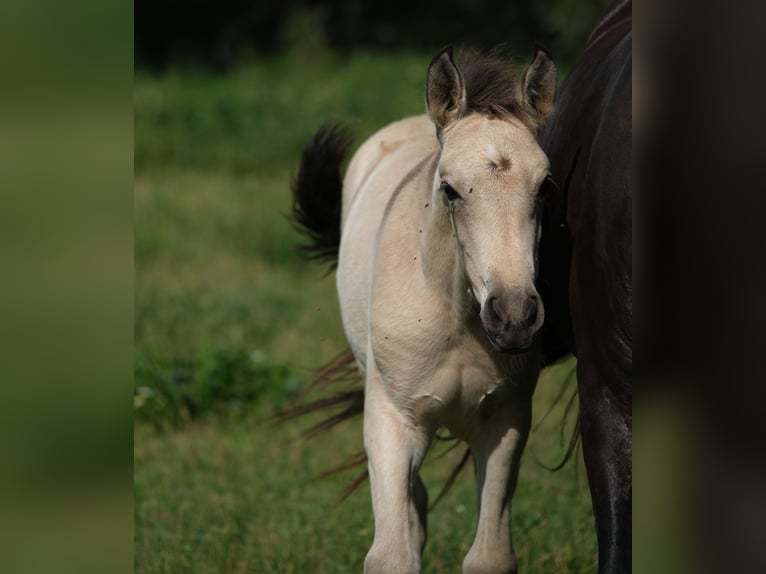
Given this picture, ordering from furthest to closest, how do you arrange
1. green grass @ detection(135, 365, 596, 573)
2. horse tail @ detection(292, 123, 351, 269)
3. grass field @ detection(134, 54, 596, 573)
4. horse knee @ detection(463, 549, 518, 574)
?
Result: horse tail @ detection(292, 123, 351, 269)
grass field @ detection(134, 54, 596, 573)
green grass @ detection(135, 365, 596, 573)
horse knee @ detection(463, 549, 518, 574)

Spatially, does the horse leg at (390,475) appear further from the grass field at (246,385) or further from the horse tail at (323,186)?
the horse tail at (323,186)

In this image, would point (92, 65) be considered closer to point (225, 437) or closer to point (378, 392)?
point (378, 392)

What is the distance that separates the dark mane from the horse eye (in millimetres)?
250

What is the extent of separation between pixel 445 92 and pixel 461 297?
545mm

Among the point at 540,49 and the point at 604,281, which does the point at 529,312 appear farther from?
the point at 540,49

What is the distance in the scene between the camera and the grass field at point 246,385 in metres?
4.82

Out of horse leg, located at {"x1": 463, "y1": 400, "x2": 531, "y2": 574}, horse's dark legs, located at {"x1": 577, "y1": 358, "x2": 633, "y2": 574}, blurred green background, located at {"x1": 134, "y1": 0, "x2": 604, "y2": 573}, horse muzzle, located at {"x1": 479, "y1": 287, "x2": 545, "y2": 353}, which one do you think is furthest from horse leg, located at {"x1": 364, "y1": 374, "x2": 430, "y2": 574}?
blurred green background, located at {"x1": 134, "y1": 0, "x2": 604, "y2": 573}

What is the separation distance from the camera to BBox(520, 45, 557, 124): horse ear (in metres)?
3.18

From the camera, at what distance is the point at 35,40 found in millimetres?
1172

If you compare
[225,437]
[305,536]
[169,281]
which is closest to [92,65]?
[305,536]

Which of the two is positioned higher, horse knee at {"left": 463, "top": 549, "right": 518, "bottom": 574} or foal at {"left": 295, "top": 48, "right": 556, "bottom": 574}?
foal at {"left": 295, "top": 48, "right": 556, "bottom": 574}

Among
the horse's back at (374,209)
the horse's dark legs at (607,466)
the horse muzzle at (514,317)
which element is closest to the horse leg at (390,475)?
the horse's back at (374,209)

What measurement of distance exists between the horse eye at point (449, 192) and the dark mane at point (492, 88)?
0.25 m

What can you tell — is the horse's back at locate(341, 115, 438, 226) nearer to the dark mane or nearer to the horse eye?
the dark mane
